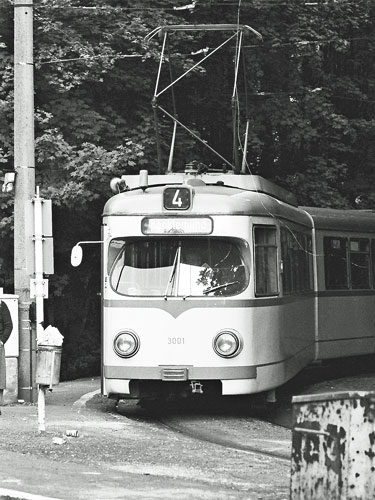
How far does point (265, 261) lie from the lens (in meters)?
18.3

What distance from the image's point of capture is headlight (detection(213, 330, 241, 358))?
17.6 m

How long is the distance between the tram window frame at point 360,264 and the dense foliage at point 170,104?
3.74 m

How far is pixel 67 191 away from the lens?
25203 mm

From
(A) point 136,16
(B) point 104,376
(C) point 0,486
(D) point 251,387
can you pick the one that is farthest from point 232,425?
(A) point 136,16

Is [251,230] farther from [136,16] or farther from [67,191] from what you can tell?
[136,16]

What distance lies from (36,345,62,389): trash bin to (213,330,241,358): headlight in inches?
119

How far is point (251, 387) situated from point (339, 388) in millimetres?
5273

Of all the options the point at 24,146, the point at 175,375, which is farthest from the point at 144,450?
the point at 24,146

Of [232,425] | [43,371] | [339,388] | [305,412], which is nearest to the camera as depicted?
[305,412]

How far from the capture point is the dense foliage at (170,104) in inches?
1016

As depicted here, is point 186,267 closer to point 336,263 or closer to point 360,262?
point 336,263

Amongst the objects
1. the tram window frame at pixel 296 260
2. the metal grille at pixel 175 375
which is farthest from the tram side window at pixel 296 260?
the metal grille at pixel 175 375

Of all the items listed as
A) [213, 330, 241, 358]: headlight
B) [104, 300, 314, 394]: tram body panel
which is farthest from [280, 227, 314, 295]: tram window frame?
[213, 330, 241, 358]: headlight

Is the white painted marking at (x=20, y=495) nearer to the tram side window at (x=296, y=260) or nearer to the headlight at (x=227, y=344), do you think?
the headlight at (x=227, y=344)
